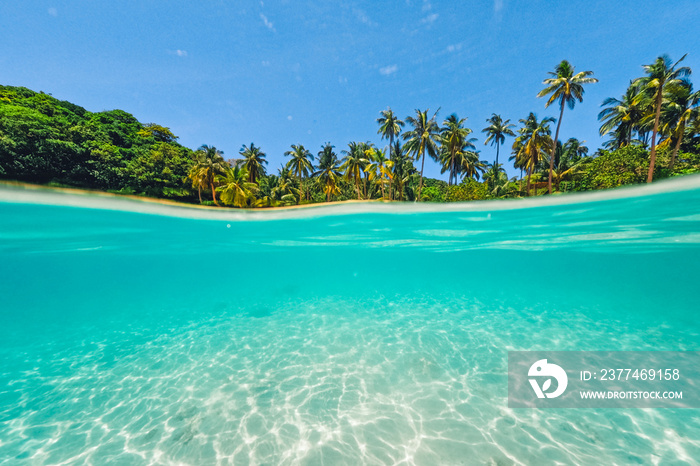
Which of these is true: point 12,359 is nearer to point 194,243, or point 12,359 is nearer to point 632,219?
point 194,243

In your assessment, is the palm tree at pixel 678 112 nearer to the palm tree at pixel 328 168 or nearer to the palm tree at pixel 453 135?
the palm tree at pixel 453 135

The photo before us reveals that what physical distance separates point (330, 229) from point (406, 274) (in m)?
43.4

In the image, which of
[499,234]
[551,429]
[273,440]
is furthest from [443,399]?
[499,234]

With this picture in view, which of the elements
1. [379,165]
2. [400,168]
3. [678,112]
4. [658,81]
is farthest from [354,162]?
[678,112]

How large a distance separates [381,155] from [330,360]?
24.9 metres

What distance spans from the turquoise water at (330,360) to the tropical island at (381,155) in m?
6.19

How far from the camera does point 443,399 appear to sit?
262 inches

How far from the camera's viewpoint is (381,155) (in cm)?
2922

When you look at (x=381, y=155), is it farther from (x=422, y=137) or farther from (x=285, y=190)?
(x=285, y=190)

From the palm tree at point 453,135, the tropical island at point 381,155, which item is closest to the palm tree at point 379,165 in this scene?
the tropical island at point 381,155
